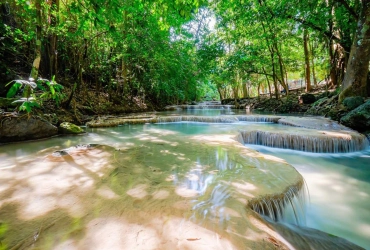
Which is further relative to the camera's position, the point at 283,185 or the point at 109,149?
the point at 109,149

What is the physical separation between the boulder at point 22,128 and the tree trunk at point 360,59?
11526mm

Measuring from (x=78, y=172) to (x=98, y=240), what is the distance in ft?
5.69

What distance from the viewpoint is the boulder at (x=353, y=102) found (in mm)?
7273

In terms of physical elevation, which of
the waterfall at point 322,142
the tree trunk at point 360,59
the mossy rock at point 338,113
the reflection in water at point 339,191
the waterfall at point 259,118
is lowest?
the reflection in water at point 339,191

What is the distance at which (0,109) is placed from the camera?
5.70 metres

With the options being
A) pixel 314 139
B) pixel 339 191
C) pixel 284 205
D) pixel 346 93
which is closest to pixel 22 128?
pixel 284 205

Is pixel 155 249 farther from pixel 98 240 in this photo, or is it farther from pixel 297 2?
pixel 297 2

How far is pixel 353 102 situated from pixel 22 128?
37.7 ft

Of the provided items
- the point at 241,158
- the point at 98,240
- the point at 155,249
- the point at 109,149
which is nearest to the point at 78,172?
the point at 109,149

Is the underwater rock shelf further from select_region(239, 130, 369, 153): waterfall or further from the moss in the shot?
the moss

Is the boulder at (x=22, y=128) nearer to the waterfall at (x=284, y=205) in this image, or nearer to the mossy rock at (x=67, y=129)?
the mossy rock at (x=67, y=129)

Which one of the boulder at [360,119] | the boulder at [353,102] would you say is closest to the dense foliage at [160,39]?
the boulder at [353,102]

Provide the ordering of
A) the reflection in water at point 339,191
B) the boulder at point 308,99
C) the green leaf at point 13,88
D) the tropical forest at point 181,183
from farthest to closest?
the boulder at point 308,99
the green leaf at point 13,88
the reflection in water at point 339,191
the tropical forest at point 181,183

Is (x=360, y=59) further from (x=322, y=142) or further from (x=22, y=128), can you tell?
(x=22, y=128)
